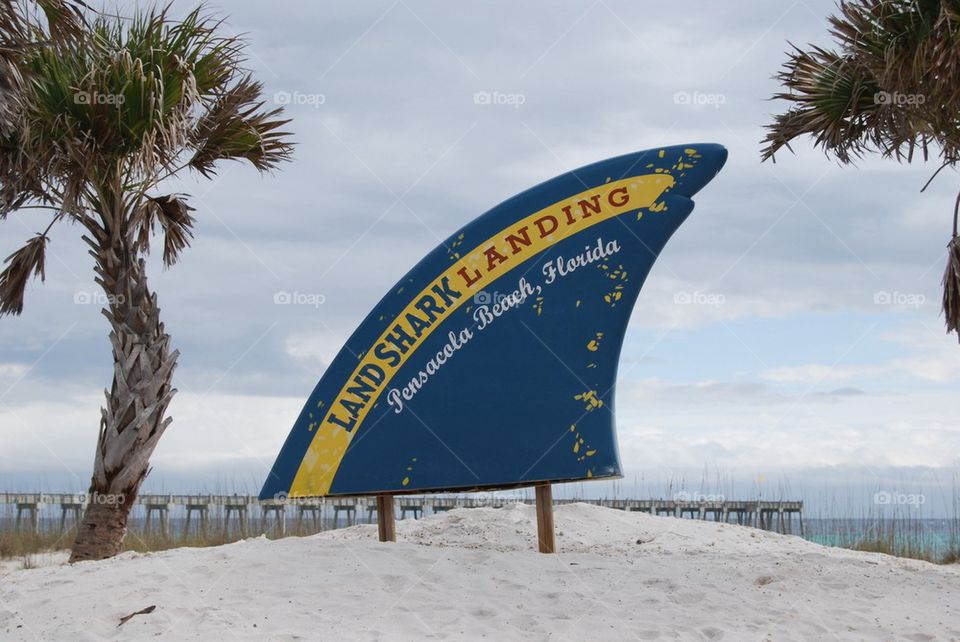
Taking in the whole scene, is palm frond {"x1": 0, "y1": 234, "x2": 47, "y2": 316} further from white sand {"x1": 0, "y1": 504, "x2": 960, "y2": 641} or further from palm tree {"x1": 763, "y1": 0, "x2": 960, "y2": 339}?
palm tree {"x1": 763, "y1": 0, "x2": 960, "y2": 339}

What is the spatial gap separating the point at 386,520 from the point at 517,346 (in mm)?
2219

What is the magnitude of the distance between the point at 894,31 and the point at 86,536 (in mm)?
9743

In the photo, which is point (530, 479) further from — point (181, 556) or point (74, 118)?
point (74, 118)

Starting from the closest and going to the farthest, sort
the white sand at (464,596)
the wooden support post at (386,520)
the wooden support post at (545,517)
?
the white sand at (464,596)
the wooden support post at (545,517)
the wooden support post at (386,520)

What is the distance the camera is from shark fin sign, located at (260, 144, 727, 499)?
902 centimetres

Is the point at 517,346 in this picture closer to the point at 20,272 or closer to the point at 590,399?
the point at 590,399

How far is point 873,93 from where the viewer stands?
10734 millimetres

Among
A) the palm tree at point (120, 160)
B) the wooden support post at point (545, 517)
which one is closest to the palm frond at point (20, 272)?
the palm tree at point (120, 160)

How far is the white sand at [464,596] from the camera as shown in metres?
6.65

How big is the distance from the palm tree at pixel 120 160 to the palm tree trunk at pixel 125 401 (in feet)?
0.04

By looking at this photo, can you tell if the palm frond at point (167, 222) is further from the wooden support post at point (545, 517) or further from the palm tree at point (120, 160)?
the wooden support post at point (545, 517)

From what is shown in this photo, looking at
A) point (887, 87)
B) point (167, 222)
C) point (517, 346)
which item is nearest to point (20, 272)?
point (167, 222)

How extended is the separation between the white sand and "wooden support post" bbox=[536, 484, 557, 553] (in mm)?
342

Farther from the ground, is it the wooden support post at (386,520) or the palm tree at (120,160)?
the palm tree at (120,160)
